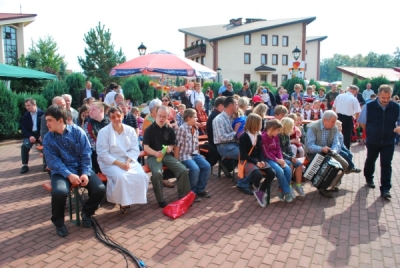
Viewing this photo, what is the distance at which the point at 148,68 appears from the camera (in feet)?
30.0

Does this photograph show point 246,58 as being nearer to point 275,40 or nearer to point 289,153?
point 275,40

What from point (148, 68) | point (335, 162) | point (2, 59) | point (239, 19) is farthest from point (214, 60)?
point (335, 162)

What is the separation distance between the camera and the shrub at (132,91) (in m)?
19.3

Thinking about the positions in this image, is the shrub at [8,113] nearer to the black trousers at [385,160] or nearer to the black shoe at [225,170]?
the black shoe at [225,170]

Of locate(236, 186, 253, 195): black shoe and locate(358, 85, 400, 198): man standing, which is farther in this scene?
locate(236, 186, 253, 195): black shoe

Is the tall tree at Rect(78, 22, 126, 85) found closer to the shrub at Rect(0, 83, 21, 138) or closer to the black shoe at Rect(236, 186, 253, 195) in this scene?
the shrub at Rect(0, 83, 21, 138)

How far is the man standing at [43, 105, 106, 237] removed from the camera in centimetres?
381

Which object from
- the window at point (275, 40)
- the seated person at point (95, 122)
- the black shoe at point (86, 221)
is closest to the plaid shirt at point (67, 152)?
the black shoe at point (86, 221)

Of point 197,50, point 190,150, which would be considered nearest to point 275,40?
point 197,50

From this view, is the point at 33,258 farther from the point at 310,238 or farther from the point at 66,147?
the point at 310,238

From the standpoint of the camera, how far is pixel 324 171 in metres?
5.06

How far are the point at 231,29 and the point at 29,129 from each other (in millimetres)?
Answer: 41228

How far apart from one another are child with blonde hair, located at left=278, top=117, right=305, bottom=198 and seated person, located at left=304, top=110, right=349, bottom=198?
314 mm

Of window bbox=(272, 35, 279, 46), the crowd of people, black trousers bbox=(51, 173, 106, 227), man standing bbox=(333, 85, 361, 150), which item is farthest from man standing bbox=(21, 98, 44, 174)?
window bbox=(272, 35, 279, 46)
